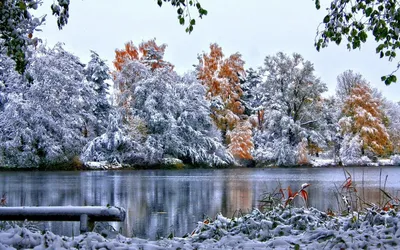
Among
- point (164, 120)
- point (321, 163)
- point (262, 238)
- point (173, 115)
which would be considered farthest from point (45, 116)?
point (262, 238)

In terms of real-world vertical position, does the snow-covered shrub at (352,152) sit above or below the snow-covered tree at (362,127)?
below

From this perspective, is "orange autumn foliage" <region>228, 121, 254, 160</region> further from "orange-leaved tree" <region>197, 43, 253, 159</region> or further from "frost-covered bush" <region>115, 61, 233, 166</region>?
"frost-covered bush" <region>115, 61, 233, 166</region>

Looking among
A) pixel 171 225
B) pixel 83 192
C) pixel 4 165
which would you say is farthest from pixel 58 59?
pixel 171 225

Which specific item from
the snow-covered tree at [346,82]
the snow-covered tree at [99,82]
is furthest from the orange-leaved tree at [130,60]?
the snow-covered tree at [346,82]

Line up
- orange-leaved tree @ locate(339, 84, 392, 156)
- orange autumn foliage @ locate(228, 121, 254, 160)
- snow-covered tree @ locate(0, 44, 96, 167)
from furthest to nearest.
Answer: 1. orange-leaved tree @ locate(339, 84, 392, 156)
2. orange autumn foliage @ locate(228, 121, 254, 160)
3. snow-covered tree @ locate(0, 44, 96, 167)

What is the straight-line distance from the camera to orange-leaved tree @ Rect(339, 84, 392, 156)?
107 ft

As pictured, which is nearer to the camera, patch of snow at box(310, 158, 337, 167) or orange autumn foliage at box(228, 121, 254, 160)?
orange autumn foliage at box(228, 121, 254, 160)

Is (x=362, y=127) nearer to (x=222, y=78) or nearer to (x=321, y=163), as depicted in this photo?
(x=321, y=163)

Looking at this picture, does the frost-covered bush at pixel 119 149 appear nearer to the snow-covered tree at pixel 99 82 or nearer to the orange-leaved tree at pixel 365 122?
the snow-covered tree at pixel 99 82

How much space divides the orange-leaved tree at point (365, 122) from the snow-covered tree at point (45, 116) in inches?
723

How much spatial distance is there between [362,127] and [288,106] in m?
5.26

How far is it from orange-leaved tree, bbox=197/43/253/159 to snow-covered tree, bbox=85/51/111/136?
6.85m

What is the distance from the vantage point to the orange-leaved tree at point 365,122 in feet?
107

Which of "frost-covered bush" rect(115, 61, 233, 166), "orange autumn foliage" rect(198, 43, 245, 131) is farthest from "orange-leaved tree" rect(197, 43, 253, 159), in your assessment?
"frost-covered bush" rect(115, 61, 233, 166)
